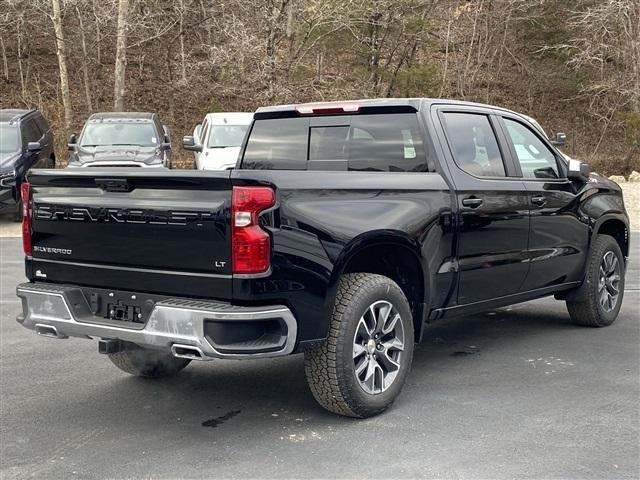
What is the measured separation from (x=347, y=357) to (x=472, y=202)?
157cm

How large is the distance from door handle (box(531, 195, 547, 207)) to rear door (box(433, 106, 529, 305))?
0.33ft

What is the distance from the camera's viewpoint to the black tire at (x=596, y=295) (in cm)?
668

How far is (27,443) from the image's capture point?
4.25m

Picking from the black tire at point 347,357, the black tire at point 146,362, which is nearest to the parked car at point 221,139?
the black tire at point 146,362

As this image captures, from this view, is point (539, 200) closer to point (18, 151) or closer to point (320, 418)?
point (320, 418)

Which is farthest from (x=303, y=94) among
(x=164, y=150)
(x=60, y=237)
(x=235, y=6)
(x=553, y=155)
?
(x=60, y=237)

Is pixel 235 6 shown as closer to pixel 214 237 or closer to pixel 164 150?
pixel 164 150

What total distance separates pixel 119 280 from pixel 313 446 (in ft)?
4.58

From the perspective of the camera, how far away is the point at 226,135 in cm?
1673

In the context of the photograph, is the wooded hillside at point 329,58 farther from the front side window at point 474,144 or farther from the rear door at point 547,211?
the front side window at point 474,144

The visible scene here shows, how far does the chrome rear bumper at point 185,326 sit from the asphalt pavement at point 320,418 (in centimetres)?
56

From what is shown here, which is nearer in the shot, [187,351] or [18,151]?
[187,351]

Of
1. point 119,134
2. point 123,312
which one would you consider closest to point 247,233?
point 123,312

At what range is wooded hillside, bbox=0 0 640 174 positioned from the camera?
2341 cm
